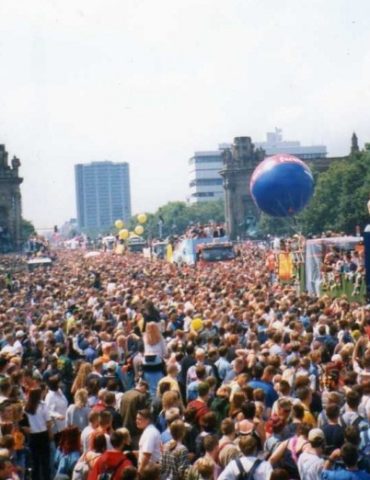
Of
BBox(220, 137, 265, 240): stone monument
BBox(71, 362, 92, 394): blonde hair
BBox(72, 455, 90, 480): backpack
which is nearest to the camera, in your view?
BBox(72, 455, 90, 480): backpack

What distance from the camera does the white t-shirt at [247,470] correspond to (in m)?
9.99

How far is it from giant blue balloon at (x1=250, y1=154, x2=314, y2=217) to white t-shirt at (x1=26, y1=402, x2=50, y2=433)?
2287 centimetres

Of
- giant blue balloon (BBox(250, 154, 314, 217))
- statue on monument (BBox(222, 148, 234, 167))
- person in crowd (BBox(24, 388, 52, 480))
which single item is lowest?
person in crowd (BBox(24, 388, 52, 480))

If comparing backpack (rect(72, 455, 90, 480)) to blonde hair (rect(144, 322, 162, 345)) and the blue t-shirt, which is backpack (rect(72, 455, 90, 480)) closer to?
the blue t-shirt

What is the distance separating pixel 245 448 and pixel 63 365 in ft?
24.7

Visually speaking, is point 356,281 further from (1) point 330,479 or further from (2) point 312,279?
(1) point 330,479

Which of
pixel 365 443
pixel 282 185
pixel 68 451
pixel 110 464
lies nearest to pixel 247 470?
pixel 110 464

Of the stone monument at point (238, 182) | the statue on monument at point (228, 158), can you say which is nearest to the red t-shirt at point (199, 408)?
the stone monument at point (238, 182)

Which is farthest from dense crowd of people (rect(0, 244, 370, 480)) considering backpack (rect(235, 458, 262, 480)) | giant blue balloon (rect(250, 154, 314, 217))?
giant blue balloon (rect(250, 154, 314, 217))

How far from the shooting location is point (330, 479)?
975cm

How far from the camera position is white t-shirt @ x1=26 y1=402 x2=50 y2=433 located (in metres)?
13.4

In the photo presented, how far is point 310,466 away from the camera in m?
10.4

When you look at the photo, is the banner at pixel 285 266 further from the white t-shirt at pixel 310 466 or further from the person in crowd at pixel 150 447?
the white t-shirt at pixel 310 466

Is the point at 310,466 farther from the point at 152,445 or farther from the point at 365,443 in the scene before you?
the point at 152,445
